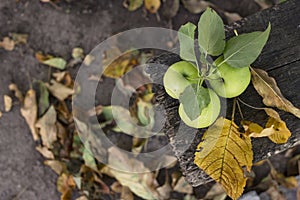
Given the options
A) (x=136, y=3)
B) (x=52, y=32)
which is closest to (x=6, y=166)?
(x=52, y=32)

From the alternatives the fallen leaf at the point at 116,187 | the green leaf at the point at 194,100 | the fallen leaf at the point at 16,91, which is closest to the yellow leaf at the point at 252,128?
the green leaf at the point at 194,100

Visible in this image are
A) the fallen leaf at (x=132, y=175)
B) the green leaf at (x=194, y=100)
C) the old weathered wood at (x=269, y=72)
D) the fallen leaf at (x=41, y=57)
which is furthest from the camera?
the fallen leaf at (x=41, y=57)

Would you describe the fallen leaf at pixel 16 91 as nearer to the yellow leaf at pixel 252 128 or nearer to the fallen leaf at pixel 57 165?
the fallen leaf at pixel 57 165

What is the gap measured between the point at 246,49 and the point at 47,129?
0.92 m

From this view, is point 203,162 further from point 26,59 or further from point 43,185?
point 26,59

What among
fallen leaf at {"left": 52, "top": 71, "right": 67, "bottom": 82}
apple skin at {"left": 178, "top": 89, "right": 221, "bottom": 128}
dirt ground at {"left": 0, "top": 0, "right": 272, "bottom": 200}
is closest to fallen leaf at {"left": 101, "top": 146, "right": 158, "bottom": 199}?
dirt ground at {"left": 0, "top": 0, "right": 272, "bottom": 200}

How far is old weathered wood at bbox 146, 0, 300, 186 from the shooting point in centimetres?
111

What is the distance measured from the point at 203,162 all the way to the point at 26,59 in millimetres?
979

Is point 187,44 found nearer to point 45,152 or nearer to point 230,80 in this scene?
point 230,80

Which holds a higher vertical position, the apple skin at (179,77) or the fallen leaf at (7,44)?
the apple skin at (179,77)

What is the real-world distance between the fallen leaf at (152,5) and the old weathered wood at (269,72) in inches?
25.6

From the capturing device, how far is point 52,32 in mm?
1771

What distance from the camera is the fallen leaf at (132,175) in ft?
5.40

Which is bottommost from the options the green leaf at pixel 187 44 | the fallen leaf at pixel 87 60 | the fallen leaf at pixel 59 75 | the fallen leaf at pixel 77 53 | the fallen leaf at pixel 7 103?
the fallen leaf at pixel 7 103
